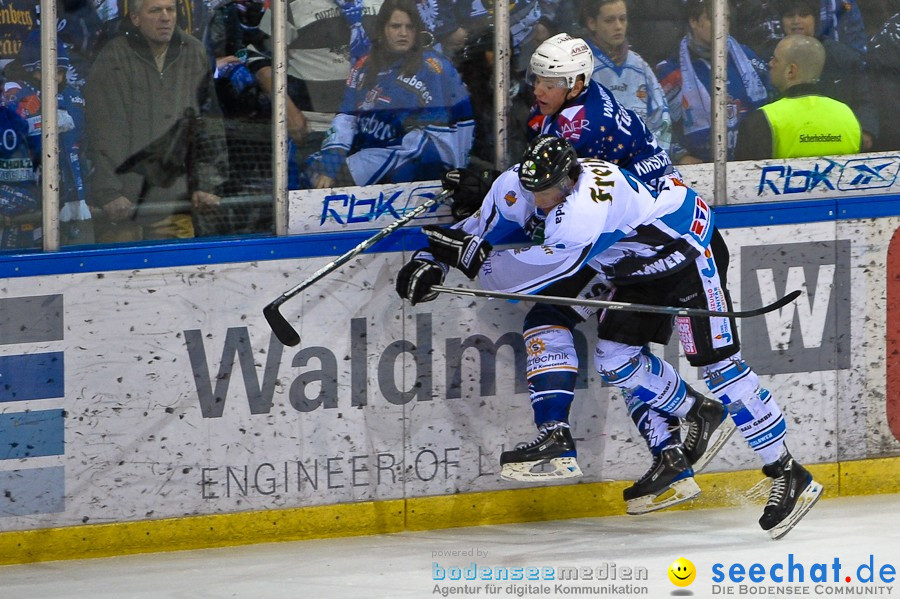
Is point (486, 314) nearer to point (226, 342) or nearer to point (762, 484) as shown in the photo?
point (226, 342)

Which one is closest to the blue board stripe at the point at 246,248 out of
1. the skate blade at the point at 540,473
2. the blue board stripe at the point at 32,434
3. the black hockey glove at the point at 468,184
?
the black hockey glove at the point at 468,184

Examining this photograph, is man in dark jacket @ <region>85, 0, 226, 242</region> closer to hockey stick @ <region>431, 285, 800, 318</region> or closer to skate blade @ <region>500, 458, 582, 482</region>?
hockey stick @ <region>431, 285, 800, 318</region>

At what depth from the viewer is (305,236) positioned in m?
5.09

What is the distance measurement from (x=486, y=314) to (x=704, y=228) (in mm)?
812

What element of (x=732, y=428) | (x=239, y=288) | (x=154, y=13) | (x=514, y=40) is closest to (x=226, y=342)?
(x=239, y=288)

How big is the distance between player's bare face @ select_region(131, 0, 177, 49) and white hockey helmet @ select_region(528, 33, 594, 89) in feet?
3.96

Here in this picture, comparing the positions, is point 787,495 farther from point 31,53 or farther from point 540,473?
point 31,53

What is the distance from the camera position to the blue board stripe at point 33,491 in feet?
15.7

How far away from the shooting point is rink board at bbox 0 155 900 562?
4836mm

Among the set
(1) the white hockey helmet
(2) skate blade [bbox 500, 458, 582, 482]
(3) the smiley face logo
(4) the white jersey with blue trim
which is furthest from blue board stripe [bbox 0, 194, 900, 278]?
(3) the smiley face logo

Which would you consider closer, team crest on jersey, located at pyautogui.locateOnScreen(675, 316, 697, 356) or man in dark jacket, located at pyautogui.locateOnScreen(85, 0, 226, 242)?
man in dark jacket, located at pyautogui.locateOnScreen(85, 0, 226, 242)

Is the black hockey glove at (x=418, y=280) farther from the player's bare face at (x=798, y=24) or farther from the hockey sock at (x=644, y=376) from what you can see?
the player's bare face at (x=798, y=24)

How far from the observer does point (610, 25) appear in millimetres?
5441

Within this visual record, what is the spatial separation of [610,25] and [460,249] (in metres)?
1.09
